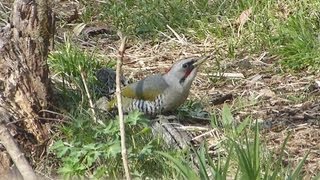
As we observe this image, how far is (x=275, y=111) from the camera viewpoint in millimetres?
6270

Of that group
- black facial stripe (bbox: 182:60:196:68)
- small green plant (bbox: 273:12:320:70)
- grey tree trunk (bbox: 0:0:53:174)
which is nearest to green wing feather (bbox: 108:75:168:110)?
black facial stripe (bbox: 182:60:196:68)

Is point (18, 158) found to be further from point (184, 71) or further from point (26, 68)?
point (184, 71)

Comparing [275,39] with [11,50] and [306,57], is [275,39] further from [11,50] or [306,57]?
[11,50]

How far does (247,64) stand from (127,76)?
940 mm

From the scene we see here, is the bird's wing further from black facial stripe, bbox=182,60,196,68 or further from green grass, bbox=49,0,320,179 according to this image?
green grass, bbox=49,0,320,179

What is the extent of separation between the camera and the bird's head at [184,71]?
19.3 feet

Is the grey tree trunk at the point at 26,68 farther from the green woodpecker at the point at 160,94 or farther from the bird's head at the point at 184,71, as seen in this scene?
the bird's head at the point at 184,71

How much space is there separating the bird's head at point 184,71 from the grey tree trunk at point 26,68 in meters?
0.80

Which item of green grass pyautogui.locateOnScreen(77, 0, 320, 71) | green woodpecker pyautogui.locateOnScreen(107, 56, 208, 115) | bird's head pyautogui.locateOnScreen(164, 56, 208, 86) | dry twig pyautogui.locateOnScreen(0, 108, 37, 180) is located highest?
dry twig pyautogui.locateOnScreen(0, 108, 37, 180)

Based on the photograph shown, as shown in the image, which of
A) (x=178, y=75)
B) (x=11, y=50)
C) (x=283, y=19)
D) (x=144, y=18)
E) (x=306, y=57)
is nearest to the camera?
(x=11, y=50)

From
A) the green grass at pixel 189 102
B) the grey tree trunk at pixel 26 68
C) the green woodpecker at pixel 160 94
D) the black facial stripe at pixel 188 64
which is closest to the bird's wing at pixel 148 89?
the green woodpecker at pixel 160 94

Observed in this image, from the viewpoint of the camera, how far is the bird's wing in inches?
231

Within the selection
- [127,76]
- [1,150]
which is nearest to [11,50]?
[1,150]

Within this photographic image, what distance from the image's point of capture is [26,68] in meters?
5.57
